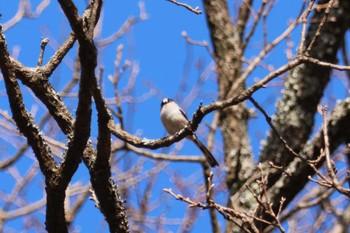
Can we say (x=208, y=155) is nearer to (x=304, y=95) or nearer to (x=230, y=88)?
(x=230, y=88)

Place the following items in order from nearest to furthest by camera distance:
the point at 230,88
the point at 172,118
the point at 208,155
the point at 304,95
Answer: the point at 304,95
the point at 208,155
the point at 230,88
the point at 172,118

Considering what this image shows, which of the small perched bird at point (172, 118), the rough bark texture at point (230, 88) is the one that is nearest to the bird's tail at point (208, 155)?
the rough bark texture at point (230, 88)

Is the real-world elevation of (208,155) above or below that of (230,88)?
below

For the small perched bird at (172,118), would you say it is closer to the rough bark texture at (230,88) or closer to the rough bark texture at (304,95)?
the rough bark texture at (230,88)

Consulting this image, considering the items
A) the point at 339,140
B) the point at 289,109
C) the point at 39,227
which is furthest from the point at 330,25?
the point at 39,227

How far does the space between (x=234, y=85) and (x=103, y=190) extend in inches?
97.9

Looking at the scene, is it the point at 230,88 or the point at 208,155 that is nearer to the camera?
the point at 208,155

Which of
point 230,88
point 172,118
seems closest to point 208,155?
point 230,88

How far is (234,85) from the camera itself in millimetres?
4727

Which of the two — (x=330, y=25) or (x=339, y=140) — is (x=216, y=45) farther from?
(x=339, y=140)

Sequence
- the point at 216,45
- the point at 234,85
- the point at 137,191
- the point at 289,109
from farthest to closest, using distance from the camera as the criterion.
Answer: the point at 137,191, the point at 216,45, the point at 234,85, the point at 289,109

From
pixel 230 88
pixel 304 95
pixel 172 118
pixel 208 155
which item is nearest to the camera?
pixel 304 95

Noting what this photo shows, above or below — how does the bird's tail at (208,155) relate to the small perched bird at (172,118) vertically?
below

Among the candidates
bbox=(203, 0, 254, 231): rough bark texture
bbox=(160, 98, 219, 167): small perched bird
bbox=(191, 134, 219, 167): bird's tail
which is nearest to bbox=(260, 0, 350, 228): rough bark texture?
bbox=(203, 0, 254, 231): rough bark texture
